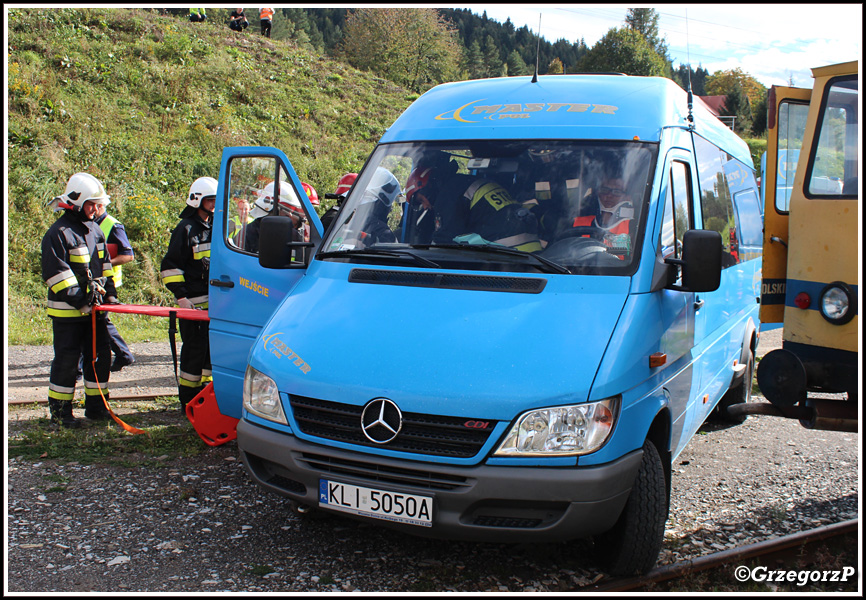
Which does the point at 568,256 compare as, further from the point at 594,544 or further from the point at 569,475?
the point at 594,544

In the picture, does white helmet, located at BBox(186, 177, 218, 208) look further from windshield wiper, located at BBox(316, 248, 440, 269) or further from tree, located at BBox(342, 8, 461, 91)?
tree, located at BBox(342, 8, 461, 91)

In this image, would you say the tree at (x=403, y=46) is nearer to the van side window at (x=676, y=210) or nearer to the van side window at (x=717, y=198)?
the van side window at (x=717, y=198)

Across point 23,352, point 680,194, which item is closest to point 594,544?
point 680,194

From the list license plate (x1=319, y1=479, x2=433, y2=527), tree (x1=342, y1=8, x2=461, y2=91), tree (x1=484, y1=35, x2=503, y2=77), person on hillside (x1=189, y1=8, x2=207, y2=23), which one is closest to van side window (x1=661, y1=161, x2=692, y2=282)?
license plate (x1=319, y1=479, x2=433, y2=527)

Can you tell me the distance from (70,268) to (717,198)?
5359mm

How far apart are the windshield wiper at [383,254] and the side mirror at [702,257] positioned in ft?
4.27

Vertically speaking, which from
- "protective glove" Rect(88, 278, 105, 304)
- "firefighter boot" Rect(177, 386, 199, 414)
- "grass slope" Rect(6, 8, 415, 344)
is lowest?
"firefighter boot" Rect(177, 386, 199, 414)

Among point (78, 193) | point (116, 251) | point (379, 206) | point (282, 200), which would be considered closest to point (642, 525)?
point (379, 206)

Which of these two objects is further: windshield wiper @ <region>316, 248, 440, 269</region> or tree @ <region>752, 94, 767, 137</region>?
tree @ <region>752, 94, 767, 137</region>

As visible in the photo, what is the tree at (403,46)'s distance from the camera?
44750 millimetres

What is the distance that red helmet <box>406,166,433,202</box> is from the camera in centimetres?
438

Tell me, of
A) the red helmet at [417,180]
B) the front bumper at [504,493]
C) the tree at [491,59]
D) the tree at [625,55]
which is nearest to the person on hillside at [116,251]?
the red helmet at [417,180]

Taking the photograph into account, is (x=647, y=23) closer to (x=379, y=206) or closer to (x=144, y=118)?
(x=144, y=118)

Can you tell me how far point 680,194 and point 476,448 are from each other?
2.18 metres
